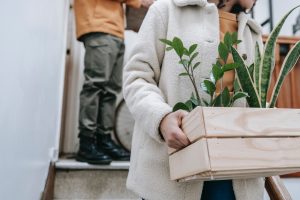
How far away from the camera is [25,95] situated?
3.16 feet

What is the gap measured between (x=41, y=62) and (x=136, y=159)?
688 mm

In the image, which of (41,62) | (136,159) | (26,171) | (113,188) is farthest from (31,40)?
(113,188)

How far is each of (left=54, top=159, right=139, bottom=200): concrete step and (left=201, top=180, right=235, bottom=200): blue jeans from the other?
1.00m

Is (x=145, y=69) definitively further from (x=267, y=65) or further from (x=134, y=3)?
(x=134, y=3)

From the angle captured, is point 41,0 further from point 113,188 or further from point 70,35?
point 70,35

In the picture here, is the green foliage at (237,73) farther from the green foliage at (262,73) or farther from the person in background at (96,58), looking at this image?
the person in background at (96,58)

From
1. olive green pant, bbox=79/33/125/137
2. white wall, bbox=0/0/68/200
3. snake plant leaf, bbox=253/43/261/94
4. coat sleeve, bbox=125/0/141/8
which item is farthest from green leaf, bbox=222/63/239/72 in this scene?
coat sleeve, bbox=125/0/141/8

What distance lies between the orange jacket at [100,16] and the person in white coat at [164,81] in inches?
43.2

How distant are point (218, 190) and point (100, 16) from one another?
55.8 inches

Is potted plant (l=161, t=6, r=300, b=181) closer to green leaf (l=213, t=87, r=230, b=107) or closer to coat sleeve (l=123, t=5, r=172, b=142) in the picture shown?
green leaf (l=213, t=87, r=230, b=107)

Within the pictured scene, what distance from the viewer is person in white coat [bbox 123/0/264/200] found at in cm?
67

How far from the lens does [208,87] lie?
59 centimetres

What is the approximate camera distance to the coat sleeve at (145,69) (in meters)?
0.69

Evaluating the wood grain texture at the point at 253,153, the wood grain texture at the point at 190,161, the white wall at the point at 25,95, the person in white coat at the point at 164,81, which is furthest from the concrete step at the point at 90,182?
the wood grain texture at the point at 253,153
